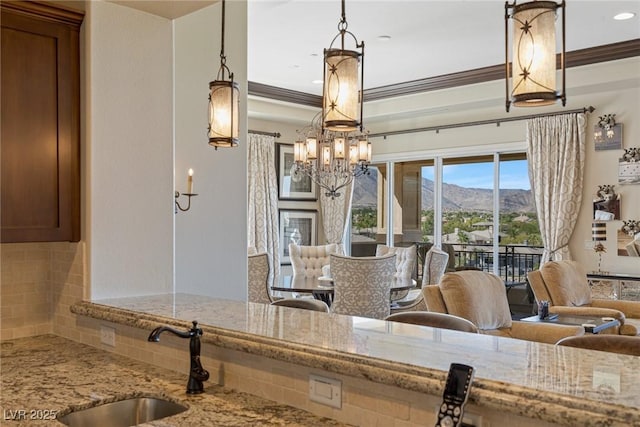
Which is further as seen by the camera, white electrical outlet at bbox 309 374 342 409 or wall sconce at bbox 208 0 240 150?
wall sconce at bbox 208 0 240 150

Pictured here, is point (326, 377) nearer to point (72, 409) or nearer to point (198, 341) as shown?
point (198, 341)

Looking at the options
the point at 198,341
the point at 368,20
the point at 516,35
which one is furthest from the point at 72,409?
the point at 368,20

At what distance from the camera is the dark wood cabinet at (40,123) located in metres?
2.44

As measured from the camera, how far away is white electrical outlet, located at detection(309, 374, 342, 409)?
1.65 m

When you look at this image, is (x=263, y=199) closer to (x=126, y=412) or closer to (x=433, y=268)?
(x=433, y=268)

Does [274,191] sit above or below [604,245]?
above

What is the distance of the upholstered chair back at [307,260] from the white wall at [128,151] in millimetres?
4259

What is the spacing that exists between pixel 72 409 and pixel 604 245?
618cm

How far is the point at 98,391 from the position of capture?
6.47 ft

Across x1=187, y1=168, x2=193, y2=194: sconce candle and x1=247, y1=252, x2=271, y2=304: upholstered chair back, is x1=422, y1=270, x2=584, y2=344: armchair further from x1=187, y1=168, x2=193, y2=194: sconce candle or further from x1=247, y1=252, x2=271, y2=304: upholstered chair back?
x1=187, y1=168, x2=193, y2=194: sconce candle

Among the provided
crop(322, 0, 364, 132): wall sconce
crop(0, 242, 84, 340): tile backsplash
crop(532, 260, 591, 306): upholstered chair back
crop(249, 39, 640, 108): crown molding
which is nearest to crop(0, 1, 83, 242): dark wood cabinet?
crop(0, 242, 84, 340): tile backsplash

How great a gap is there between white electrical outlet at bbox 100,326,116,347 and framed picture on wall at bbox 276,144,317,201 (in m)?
6.17

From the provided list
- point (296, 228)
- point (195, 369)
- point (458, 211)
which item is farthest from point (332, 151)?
point (195, 369)

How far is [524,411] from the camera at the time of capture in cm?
122
